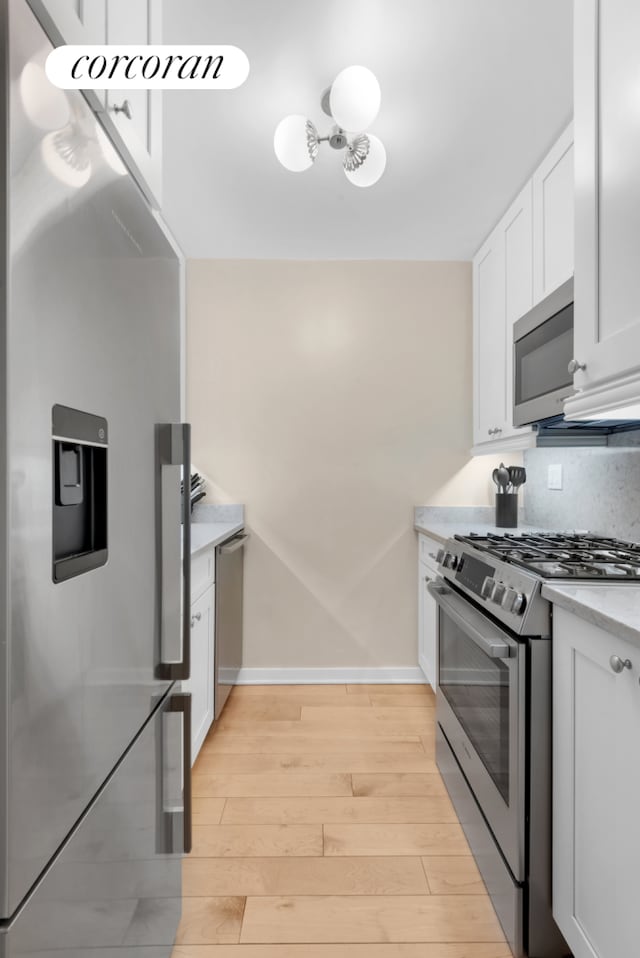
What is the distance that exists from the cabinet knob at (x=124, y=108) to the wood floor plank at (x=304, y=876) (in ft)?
6.01

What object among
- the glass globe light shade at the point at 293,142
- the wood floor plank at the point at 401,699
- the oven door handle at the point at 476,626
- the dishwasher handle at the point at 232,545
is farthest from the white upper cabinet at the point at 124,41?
the wood floor plank at the point at 401,699

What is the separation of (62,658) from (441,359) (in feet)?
9.31

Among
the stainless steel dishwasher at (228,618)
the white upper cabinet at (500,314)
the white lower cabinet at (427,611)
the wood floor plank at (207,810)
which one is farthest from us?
the white lower cabinet at (427,611)

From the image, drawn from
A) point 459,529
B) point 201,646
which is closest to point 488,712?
point 201,646

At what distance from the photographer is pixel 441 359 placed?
326cm

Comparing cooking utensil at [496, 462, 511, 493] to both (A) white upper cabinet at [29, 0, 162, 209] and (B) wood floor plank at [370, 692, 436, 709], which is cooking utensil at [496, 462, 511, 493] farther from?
(A) white upper cabinet at [29, 0, 162, 209]

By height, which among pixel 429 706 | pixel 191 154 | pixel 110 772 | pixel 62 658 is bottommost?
pixel 429 706

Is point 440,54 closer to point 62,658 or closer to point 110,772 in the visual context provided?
point 62,658

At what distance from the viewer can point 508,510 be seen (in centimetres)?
293

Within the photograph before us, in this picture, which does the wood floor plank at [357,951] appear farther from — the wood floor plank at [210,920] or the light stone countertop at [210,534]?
the light stone countertop at [210,534]

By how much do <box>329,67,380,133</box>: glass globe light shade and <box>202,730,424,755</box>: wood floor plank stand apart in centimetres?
228

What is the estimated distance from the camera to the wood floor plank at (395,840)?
5.70 feet

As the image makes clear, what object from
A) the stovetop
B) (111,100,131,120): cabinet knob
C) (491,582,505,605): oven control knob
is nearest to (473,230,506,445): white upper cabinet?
the stovetop

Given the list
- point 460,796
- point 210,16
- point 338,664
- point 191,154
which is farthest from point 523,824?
point 191,154
